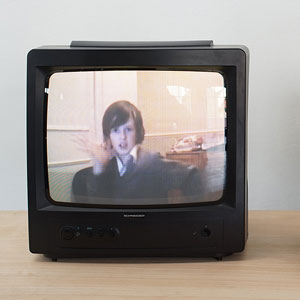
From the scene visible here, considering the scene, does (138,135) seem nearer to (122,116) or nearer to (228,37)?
(122,116)

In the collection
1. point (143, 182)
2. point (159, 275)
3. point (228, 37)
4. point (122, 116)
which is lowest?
point (159, 275)

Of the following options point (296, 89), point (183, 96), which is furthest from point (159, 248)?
point (296, 89)

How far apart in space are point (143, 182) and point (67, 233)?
189 millimetres

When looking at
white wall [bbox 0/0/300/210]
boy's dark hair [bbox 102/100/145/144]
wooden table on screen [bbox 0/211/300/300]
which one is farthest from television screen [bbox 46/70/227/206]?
white wall [bbox 0/0/300/210]

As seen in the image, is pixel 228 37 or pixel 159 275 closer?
pixel 159 275

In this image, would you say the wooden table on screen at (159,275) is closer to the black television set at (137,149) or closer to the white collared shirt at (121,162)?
the black television set at (137,149)

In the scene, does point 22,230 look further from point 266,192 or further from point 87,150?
point 266,192

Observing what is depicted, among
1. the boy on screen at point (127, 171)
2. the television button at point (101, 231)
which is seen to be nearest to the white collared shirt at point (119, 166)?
the boy on screen at point (127, 171)

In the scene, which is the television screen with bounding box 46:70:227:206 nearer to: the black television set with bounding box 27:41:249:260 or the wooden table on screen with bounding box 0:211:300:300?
the black television set with bounding box 27:41:249:260

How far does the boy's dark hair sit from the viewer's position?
1.17 m

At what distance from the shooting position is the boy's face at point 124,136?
3.85 ft

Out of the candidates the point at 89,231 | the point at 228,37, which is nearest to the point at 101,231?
the point at 89,231

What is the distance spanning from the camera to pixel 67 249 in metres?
1.21

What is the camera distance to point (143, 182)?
1196 millimetres
